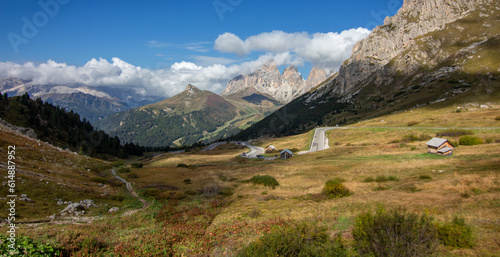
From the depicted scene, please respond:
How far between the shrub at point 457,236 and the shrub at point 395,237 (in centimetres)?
93

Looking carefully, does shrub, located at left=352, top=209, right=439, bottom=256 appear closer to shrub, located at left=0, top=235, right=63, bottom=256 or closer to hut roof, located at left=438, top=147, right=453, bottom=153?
shrub, located at left=0, top=235, right=63, bottom=256

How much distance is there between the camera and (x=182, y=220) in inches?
774

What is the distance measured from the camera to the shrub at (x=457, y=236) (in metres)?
10.7

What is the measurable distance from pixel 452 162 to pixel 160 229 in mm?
42820

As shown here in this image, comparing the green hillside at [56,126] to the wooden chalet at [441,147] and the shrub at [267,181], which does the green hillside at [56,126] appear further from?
the wooden chalet at [441,147]

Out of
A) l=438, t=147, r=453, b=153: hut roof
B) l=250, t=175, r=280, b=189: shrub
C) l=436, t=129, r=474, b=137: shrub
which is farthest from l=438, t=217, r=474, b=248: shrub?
l=436, t=129, r=474, b=137: shrub

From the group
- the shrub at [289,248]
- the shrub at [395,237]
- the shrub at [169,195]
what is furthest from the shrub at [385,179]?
the shrub at [169,195]

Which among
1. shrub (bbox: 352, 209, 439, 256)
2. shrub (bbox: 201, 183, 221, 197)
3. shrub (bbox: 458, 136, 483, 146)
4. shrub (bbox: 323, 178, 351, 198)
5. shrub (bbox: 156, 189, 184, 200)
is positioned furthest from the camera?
shrub (bbox: 458, 136, 483, 146)

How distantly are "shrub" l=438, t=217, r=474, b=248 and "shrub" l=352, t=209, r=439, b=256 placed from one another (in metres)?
0.93

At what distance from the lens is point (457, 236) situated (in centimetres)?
1089

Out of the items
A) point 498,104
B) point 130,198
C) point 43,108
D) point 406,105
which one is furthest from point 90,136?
point 498,104

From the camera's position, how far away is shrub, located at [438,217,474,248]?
35.1 feet

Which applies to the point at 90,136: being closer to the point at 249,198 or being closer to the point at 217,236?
the point at 249,198

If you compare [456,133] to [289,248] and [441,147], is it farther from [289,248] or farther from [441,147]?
[289,248]
